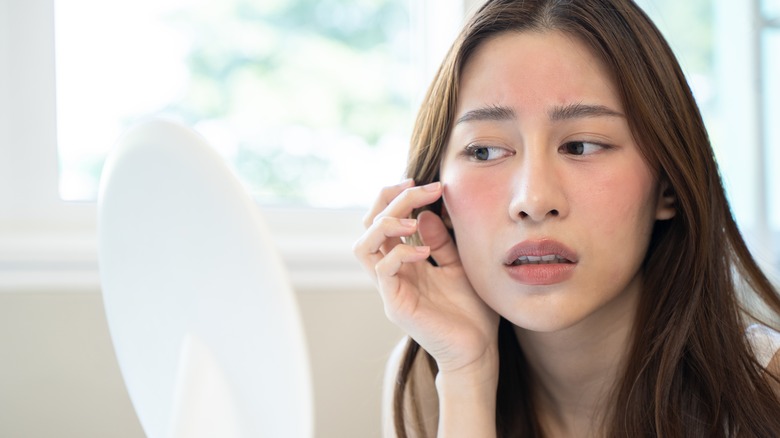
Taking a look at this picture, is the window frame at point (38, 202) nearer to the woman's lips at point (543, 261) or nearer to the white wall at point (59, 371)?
the white wall at point (59, 371)

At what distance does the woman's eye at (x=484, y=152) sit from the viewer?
3.15 ft

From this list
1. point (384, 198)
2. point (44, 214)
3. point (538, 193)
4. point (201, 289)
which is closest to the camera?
point (201, 289)

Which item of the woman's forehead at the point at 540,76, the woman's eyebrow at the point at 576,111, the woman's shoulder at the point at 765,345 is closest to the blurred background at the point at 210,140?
the woman's forehead at the point at 540,76

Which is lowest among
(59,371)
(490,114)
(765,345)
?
(59,371)

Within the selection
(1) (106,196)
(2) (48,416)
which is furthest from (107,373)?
(1) (106,196)

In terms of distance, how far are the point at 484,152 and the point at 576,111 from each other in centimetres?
14

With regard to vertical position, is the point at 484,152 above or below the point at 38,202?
above

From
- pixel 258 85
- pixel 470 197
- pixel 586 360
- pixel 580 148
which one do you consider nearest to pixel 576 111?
pixel 580 148

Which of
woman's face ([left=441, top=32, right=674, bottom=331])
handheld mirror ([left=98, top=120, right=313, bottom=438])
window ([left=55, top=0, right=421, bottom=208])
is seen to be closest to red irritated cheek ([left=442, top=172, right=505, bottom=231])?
woman's face ([left=441, top=32, right=674, bottom=331])

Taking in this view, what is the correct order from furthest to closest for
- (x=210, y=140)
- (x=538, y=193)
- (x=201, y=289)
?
(x=210, y=140)
(x=538, y=193)
(x=201, y=289)

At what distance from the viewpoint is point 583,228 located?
0.90 meters

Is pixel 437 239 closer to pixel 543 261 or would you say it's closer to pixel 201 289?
pixel 543 261

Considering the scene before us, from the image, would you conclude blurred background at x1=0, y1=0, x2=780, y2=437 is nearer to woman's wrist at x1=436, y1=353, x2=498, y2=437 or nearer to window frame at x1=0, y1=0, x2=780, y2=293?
window frame at x1=0, y1=0, x2=780, y2=293

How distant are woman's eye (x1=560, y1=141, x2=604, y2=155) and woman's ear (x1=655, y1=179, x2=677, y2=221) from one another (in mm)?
144
